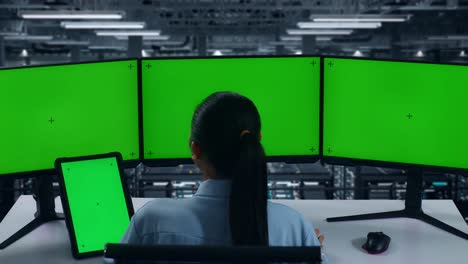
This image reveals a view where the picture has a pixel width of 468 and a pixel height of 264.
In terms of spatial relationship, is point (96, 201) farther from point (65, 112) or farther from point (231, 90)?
point (231, 90)

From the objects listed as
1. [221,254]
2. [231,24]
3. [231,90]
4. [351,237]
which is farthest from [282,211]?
[231,24]

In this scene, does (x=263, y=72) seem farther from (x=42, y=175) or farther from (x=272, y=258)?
(x=272, y=258)

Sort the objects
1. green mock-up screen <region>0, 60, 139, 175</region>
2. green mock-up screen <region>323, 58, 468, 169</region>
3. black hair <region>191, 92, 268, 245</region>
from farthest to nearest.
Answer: green mock-up screen <region>323, 58, 468, 169</region>, green mock-up screen <region>0, 60, 139, 175</region>, black hair <region>191, 92, 268, 245</region>

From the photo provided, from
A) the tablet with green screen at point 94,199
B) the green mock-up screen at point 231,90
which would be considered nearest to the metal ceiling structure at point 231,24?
the green mock-up screen at point 231,90

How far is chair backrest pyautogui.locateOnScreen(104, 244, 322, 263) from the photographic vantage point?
79 centimetres

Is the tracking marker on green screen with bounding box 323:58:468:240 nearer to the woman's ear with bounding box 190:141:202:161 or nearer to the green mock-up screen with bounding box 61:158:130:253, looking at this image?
the green mock-up screen with bounding box 61:158:130:253

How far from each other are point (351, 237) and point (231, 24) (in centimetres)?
1208

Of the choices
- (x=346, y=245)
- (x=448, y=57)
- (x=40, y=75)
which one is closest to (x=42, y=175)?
(x=40, y=75)

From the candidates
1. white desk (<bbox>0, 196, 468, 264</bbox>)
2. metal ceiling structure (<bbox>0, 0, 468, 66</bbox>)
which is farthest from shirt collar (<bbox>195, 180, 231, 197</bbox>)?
metal ceiling structure (<bbox>0, 0, 468, 66</bbox>)

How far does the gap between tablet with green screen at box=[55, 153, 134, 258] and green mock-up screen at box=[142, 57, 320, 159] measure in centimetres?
26

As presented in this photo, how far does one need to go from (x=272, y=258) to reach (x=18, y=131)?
3.80 ft

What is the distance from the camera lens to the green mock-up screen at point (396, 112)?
1.80 meters

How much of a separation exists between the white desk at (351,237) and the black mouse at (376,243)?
17 millimetres

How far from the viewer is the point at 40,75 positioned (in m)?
1.70
